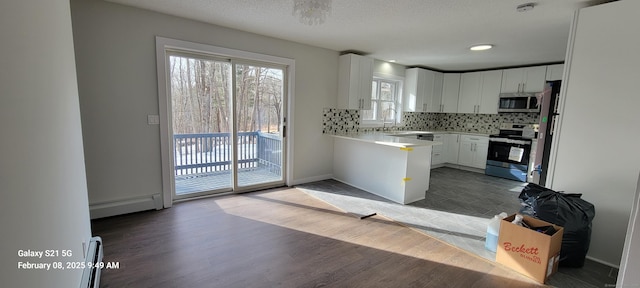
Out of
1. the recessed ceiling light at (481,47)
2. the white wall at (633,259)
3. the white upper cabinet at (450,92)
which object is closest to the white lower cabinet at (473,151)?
the white upper cabinet at (450,92)

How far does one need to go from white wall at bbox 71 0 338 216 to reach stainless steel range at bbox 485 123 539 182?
5118 millimetres

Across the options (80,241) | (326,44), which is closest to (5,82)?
(80,241)

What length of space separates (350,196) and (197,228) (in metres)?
2.05

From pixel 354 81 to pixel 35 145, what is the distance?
405 cm

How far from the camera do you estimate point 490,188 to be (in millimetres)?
4473

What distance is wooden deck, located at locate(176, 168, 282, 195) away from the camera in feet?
12.7

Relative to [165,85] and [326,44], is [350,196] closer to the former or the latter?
[326,44]

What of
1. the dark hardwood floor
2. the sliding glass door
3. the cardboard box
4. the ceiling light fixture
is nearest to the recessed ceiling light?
the dark hardwood floor

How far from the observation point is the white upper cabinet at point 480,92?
552 cm

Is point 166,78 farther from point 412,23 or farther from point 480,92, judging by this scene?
point 480,92

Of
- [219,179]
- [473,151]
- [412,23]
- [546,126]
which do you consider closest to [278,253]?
[219,179]

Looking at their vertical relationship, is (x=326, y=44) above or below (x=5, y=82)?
above

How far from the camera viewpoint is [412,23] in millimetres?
3008

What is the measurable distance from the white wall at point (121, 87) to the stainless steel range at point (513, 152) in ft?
16.8
